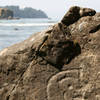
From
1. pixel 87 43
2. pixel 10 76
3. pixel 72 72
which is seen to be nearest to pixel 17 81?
pixel 10 76

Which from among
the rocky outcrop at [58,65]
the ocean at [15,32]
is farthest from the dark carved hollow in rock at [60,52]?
the ocean at [15,32]

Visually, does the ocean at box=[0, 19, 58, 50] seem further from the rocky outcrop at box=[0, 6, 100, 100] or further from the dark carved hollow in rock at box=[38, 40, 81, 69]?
the dark carved hollow in rock at box=[38, 40, 81, 69]

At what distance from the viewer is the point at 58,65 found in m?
6.52

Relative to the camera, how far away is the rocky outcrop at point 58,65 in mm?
6371

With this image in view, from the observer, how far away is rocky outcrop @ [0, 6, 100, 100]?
6371 millimetres

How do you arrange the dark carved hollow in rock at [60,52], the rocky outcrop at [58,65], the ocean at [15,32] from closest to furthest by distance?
the rocky outcrop at [58,65]
the dark carved hollow in rock at [60,52]
the ocean at [15,32]

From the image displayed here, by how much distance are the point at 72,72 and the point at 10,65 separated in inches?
65.4

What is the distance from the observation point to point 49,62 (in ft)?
21.4

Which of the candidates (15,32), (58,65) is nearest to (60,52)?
(58,65)

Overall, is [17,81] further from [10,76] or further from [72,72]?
[72,72]

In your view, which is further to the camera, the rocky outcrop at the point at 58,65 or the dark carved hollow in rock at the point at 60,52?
the dark carved hollow in rock at the point at 60,52

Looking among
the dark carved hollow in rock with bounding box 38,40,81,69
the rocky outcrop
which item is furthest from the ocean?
the dark carved hollow in rock with bounding box 38,40,81,69

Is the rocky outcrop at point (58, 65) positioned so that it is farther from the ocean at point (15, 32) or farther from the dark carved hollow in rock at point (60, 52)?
the ocean at point (15, 32)

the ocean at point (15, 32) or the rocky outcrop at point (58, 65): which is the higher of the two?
the rocky outcrop at point (58, 65)
